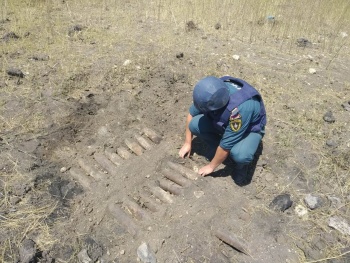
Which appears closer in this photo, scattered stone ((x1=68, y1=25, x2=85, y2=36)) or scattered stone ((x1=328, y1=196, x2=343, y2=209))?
scattered stone ((x1=328, y1=196, x2=343, y2=209))

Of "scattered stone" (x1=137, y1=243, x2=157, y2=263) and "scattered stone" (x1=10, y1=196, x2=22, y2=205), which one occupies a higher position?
"scattered stone" (x1=10, y1=196, x2=22, y2=205)

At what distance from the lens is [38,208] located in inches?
128

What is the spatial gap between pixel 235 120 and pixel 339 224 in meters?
1.48

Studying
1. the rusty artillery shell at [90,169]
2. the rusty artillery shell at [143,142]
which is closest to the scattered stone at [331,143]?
the rusty artillery shell at [143,142]

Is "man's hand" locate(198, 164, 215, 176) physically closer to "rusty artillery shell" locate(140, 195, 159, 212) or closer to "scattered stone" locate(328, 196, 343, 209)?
"rusty artillery shell" locate(140, 195, 159, 212)

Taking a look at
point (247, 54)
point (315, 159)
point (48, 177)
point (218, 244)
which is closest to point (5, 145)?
point (48, 177)

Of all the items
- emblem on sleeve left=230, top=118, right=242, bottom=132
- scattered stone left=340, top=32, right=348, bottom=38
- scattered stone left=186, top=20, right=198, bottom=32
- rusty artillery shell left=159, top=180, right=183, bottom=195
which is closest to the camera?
emblem on sleeve left=230, top=118, right=242, bottom=132

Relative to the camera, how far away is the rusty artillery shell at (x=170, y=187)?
3.51 metres

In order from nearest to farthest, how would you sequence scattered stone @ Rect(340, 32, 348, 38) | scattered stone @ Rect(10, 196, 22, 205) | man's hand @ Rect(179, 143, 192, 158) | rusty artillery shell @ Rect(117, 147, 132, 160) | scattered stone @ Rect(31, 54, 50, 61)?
scattered stone @ Rect(10, 196, 22, 205)
man's hand @ Rect(179, 143, 192, 158)
rusty artillery shell @ Rect(117, 147, 132, 160)
scattered stone @ Rect(31, 54, 50, 61)
scattered stone @ Rect(340, 32, 348, 38)

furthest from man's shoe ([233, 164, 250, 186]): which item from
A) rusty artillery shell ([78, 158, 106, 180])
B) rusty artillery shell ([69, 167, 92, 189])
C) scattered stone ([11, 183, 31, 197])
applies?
scattered stone ([11, 183, 31, 197])

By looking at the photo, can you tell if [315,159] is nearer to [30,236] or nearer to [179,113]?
[179,113]

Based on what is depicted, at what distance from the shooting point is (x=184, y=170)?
3.75 metres

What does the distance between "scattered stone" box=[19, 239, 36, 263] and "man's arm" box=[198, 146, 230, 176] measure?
183cm

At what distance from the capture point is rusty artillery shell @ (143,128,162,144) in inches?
165
